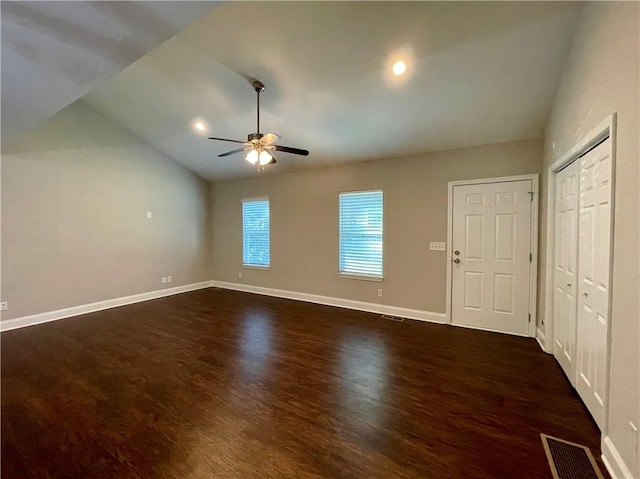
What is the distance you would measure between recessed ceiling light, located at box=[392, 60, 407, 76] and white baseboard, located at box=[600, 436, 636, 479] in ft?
11.2

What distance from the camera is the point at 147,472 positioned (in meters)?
1.74

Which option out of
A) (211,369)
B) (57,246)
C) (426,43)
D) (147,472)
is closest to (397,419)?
(147,472)

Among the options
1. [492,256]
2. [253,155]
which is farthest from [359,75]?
[492,256]

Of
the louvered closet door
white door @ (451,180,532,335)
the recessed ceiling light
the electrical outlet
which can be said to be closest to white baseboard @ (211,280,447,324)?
white door @ (451,180,532,335)

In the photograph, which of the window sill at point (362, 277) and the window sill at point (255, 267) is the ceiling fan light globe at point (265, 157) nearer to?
the window sill at point (362, 277)

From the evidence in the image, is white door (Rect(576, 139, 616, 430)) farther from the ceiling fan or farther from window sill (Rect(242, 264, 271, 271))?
window sill (Rect(242, 264, 271, 271))

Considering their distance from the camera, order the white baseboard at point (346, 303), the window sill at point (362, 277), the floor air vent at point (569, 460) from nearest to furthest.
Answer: the floor air vent at point (569, 460)
the white baseboard at point (346, 303)
the window sill at point (362, 277)

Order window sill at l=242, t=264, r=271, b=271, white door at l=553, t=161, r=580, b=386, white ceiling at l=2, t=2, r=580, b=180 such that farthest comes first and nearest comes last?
1. window sill at l=242, t=264, r=271, b=271
2. white door at l=553, t=161, r=580, b=386
3. white ceiling at l=2, t=2, r=580, b=180

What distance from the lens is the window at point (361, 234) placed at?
5094 millimetres

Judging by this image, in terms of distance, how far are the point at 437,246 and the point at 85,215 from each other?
5.94m

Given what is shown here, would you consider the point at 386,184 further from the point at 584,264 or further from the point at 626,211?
the point at 626,211

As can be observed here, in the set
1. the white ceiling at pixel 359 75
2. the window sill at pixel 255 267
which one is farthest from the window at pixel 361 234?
the window sill at pixel 255 267

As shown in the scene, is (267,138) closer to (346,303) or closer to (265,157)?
(265,157)

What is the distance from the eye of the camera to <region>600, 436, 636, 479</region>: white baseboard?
1.60m
